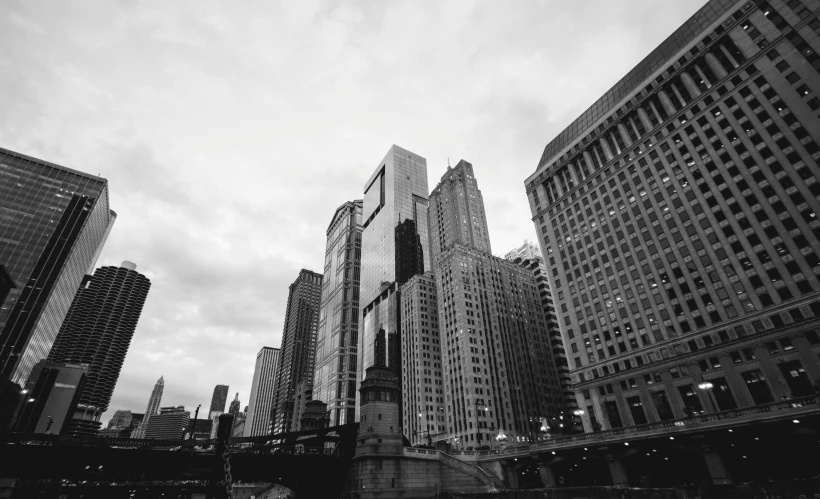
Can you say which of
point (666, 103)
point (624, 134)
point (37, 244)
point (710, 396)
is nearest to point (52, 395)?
point (37, 244)

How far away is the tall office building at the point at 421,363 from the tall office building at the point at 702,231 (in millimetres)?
61325

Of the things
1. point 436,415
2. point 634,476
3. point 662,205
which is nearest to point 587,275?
point 662,205

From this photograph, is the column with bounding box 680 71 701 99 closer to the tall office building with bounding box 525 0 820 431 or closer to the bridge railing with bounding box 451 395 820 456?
the tall office building with bounding box 525 0 820 431

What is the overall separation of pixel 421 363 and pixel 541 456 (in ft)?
260

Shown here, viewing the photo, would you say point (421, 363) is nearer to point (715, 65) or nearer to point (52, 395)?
point (715, 65)

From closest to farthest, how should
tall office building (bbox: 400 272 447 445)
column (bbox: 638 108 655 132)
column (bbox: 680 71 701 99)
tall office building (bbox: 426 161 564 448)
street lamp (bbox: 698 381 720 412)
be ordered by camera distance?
street lamp (bbox: 698 381 720 412), column (bbox: 680 71 701 99), column (bbox: 638 108 655 132), tall office building (bbox: 426 161 564 448), tall office building (bbox: 400 272 447 445)

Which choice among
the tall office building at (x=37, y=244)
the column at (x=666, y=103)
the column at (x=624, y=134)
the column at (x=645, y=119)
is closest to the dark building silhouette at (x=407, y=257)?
the column at (x=624, y=134)

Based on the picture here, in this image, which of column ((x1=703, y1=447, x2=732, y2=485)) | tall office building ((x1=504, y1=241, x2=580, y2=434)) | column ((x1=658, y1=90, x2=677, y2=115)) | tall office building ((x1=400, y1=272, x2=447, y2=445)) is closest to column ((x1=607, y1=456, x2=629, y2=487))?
column ((x1=703, y1=447, x2=732, y2=485))

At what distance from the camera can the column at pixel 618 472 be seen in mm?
56681

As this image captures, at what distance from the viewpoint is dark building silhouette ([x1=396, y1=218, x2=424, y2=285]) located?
18575 cm

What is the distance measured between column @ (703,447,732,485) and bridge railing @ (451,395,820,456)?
11.9ft

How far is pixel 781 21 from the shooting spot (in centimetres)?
6931

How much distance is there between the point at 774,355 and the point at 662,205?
30.1 m

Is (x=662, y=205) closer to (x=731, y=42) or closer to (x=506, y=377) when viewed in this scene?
(x=731, y=42)
